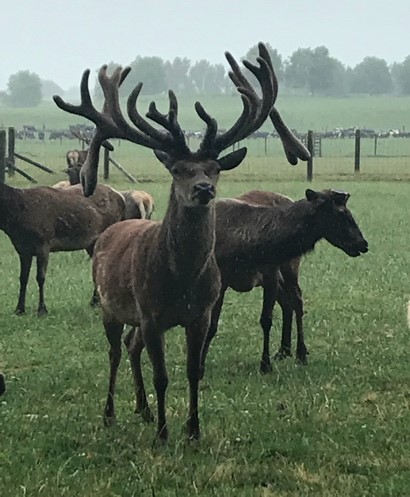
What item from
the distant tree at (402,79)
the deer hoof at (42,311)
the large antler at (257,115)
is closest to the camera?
the large antler at (257,115)

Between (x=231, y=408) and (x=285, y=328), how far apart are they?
90.8 inches

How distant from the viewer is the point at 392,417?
7.22 meters

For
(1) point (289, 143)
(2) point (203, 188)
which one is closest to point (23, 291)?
(1) point (289, 143)

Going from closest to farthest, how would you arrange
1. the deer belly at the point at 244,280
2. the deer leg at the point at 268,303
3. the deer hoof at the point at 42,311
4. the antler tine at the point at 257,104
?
1. the antler tine at the point at 257,104
2. the deer belly at the point at 244,280
3. the deer leg at the point at 268,303
4. the deer hoof at the point at 42,311

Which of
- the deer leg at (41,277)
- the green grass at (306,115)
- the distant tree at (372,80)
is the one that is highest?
the distant tree at (372,80)

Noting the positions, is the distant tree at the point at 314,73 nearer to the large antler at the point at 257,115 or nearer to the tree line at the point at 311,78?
the tree line at the point at 311,78

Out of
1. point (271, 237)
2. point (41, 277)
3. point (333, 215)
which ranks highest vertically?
point (333, 215)

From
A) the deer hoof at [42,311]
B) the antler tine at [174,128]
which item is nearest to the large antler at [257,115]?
the antler tine at [174,128]

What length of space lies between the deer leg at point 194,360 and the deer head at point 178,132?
34.1 inches

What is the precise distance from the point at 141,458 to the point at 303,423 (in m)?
1.33

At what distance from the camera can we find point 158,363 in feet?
22.0

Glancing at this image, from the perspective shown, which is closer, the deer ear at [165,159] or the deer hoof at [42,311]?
the deer ear at [165,159]

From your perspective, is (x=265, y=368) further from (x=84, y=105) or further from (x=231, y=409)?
(x=84, y=105)

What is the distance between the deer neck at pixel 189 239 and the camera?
657 cm
